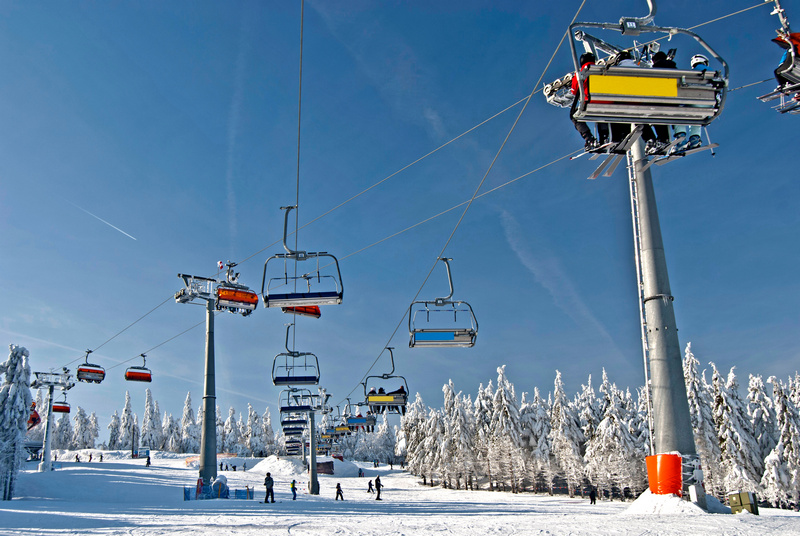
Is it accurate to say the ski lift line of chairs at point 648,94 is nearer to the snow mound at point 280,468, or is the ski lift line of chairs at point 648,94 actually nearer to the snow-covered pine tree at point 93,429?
the snow mound at point 280,468

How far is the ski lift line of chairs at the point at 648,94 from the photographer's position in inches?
287

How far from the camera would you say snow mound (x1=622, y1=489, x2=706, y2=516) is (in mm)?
11430

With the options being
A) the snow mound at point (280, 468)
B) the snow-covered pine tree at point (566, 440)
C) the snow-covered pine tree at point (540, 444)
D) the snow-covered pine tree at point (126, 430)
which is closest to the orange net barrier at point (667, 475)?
the snow-covered pine tree at point (566, 440)

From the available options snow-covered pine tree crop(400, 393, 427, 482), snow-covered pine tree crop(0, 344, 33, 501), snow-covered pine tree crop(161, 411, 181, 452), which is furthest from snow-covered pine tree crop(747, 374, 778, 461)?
snow-covered pine tree crop(161, 411, 181, 452)

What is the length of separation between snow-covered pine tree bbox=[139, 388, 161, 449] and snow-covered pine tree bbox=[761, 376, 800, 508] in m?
118

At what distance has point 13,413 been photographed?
35.3 meters

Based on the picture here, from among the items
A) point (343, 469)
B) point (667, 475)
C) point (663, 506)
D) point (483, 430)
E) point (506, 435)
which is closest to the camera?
point (663, 506)

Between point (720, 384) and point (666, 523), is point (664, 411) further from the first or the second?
point (720, 384)

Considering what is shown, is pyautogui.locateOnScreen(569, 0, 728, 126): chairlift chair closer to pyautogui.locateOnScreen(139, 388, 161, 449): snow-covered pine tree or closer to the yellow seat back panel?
the yellow seat back panel

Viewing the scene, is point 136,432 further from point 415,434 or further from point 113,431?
point 415,434

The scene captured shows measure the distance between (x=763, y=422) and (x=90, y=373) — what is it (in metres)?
52.9

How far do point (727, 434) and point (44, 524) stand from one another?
150 feet

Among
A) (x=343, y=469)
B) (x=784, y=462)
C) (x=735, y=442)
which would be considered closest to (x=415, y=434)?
(x=343, y=469)

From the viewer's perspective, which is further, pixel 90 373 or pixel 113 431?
pixel 113 431
